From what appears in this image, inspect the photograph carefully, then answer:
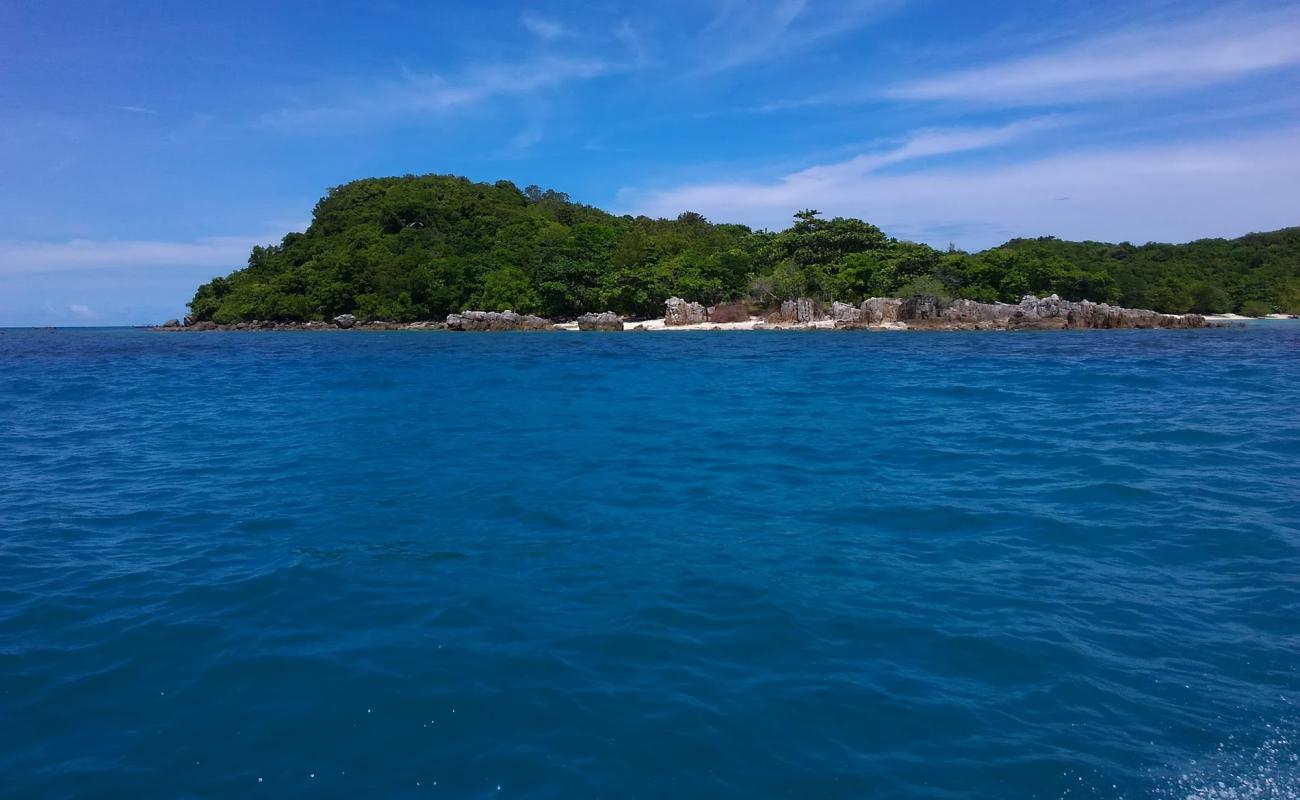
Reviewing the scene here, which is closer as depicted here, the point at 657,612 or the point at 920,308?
the point at 657,612

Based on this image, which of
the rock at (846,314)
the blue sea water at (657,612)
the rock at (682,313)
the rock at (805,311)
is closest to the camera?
the blue sea water at (657,612)

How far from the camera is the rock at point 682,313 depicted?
5902 centimetres

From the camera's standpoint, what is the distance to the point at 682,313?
59.3 m

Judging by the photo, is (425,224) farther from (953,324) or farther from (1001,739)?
(1001,739)

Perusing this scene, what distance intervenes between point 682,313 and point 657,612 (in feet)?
178

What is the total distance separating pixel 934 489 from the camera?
9609 mm

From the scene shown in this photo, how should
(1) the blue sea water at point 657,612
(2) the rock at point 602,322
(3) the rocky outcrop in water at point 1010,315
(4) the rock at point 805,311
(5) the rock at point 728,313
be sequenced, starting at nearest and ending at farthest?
(1) the blue sea water at point 657,612 < (3) the rocky outcrop in water at point 1010,315 < (4) the rock at point 805,311 < (2) the rock at point 602,322 < (5) the rock at point 728,313

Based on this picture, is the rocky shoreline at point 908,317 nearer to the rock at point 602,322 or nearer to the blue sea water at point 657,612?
the rock at point 602,322

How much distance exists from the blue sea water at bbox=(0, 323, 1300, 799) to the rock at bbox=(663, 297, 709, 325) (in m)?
45.4

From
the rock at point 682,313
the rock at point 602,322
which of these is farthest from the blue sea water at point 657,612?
the rock at point 602,322

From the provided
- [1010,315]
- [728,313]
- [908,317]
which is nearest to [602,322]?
[728,313]

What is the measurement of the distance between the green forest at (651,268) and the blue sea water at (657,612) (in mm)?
50229

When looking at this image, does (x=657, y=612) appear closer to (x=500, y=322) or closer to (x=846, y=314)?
(x=846, y=314)

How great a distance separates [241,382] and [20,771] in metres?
22.3
